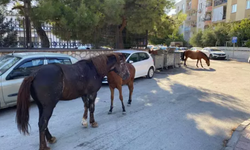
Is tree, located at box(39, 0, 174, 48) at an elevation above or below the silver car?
above

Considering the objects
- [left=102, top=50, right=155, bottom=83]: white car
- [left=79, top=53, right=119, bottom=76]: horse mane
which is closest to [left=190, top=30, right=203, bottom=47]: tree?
[left=102, top=50, right=155, bottom=83]: white car

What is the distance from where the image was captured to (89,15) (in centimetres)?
991

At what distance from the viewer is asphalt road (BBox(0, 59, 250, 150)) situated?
375cm

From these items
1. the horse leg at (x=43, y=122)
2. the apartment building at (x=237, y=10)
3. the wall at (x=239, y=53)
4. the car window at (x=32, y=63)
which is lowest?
the horse leg at (x=43, y=122)

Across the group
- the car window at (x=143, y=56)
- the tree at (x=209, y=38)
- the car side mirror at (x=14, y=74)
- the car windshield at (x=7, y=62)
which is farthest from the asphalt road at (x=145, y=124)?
the tree at (x=209, y=38)

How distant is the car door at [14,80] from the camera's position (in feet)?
17.0

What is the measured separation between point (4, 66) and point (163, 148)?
16.1 feet

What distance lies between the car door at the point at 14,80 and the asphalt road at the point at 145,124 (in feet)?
1.71

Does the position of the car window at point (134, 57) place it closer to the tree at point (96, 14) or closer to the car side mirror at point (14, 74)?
the tree at point (96, 14)

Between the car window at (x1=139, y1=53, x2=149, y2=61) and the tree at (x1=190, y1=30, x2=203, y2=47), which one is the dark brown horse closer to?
the car window at (x1=139, y1=53, x2=149, y2=61)

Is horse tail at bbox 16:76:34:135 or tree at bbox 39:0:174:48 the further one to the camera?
tree at bbox 39:0:174:48

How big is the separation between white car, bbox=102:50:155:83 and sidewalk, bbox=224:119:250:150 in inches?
239

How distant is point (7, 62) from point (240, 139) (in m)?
6.42

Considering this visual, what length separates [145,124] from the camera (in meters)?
4.74
